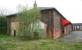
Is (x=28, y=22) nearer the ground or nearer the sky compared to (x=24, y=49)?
nearer the sky

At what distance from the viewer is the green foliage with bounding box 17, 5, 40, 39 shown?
28.2 metres

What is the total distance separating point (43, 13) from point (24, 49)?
610 inches

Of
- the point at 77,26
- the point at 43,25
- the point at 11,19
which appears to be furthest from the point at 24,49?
the point at 77,26

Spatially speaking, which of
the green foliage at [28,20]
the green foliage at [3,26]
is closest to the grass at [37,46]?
the green foliage at [28,20]

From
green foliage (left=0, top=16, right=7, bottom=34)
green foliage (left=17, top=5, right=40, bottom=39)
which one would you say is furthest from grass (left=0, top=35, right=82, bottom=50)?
green foliage (left=0, top=16, right=7, bottom=34)

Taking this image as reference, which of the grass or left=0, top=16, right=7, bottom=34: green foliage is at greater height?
left=0, top=16, right=7, bottom=34: green foliage

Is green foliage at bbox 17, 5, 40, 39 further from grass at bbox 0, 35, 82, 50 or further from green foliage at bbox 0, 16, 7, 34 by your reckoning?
green foliage at bbox 0, 16, 7, 34

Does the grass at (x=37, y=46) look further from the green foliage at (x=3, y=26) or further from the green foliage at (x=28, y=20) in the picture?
the green foliage at (x=3, y=26)

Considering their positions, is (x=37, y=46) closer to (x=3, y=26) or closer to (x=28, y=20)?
(x=28, y=20)

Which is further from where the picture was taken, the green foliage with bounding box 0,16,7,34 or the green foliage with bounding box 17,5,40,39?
the green foliage with bounding box 0,16,7,34

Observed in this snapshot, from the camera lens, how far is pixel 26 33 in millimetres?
27969

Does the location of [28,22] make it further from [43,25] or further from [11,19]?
[11,19]

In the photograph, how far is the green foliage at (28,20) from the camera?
28250 millimetres

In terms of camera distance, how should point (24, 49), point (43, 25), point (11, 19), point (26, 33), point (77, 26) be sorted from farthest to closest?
1. point (77, 26)
2. point (11, 19)
3. point (43, 25)
4. point (26, 33)
5. point (24, 49)
